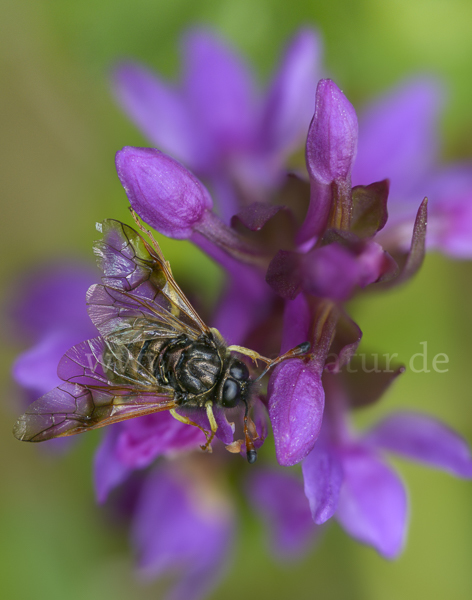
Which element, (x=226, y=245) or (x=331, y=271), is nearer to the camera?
(x=331, y=271)

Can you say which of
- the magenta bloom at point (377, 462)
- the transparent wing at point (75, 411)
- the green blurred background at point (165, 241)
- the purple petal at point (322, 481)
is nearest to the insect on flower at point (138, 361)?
the transparent wing at point (75, 411)

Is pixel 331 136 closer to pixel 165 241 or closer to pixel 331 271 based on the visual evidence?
pixel 331 271

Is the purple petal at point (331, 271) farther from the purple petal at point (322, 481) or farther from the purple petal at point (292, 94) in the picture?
the purple petal at point (292, 94)

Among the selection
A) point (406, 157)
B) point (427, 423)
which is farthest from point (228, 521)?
point (406, 157)

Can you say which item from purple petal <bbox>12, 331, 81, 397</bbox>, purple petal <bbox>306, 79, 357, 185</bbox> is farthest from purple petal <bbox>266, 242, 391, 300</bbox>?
purple petal <bbox>12, 331, 81, 397</bbox>

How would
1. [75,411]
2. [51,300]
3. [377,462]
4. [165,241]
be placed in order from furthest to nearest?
[165,241], [51,300], [377,462], [75,411]

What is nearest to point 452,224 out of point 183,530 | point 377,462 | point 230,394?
point 377,462

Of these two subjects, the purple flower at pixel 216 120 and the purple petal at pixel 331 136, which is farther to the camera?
the purple flower at pixel 216 120
